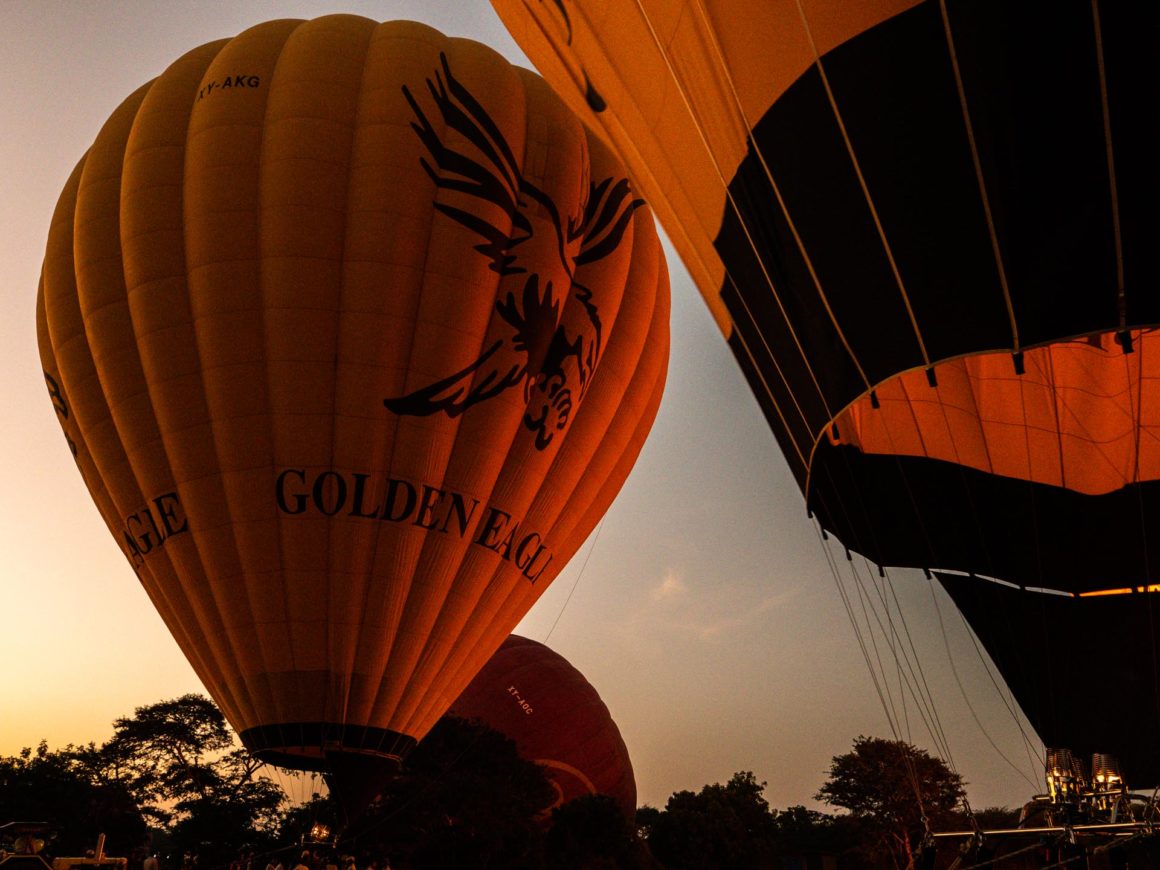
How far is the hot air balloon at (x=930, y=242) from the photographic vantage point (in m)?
6.24

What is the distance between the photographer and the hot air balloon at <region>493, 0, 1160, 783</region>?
6.24 m

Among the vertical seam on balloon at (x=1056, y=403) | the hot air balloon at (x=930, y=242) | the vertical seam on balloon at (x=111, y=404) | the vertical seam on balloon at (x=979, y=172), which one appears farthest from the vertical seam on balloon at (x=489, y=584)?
the vertical seam on balloon at (x=979, y=172)

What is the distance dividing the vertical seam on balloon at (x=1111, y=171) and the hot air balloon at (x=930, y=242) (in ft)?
0.04

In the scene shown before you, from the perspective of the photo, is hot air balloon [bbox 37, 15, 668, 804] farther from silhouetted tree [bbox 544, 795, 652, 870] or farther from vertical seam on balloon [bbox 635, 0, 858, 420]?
silhouetted tree [bbox 544, 795, 652, 870]

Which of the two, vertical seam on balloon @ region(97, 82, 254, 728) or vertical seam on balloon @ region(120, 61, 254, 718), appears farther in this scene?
vertical seam on balloon @ region(97, 82, 254, 728)

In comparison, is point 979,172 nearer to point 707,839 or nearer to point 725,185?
point 725,185

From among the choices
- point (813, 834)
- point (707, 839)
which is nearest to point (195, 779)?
point (707, 839)

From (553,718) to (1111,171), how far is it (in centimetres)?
2601

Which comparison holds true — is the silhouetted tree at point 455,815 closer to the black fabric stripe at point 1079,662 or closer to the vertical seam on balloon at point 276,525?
the vertical seam on balloon at point 276,525

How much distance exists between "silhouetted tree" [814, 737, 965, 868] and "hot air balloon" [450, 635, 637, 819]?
34.9ft

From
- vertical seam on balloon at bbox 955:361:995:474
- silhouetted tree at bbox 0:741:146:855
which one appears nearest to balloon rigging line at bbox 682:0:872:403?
vertical seam on balloon at bbox 955:361:995:474

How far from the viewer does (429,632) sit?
38.3 feet

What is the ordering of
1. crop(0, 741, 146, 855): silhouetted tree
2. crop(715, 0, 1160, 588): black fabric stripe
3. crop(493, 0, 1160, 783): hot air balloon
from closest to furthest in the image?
crop(715, 0, 1160, 588): black fabric stripe, crop(493, 0, 1160, 783): hot air balloon, crop(0, 741, 146, 855): silhouetted tree

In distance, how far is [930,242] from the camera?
684 cm
